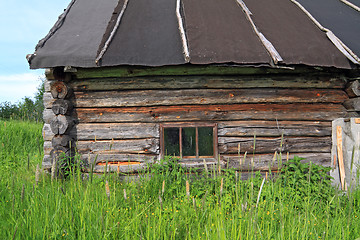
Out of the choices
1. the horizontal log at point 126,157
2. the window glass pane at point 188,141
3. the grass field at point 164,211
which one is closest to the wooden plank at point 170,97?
the horizontal log at point 126,157

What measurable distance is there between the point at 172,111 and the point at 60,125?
6.95ft

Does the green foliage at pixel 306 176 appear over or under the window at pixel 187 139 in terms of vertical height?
under

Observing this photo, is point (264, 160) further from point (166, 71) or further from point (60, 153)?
point (60, 153)

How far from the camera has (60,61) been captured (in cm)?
434

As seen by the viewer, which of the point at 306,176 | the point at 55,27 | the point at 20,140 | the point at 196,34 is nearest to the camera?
the point at 306,176

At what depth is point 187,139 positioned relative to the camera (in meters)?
5.96

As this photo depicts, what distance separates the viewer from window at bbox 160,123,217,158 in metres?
4.87

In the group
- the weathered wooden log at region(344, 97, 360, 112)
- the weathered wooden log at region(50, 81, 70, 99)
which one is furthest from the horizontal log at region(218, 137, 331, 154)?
the weathered wooden log at region(50, 81, 70, 99)

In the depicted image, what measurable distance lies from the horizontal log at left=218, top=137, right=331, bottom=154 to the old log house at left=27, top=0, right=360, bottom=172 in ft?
0.07

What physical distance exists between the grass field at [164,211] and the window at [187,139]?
1.77 ft

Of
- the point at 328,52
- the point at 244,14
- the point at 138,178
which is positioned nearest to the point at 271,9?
the point at 244,14

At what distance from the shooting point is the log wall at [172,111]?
4.88 m

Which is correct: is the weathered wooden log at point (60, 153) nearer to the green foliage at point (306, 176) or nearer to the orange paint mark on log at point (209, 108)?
the orange paint mark on log at point (209, 108)

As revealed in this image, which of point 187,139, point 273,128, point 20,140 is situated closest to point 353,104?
point 273,128
